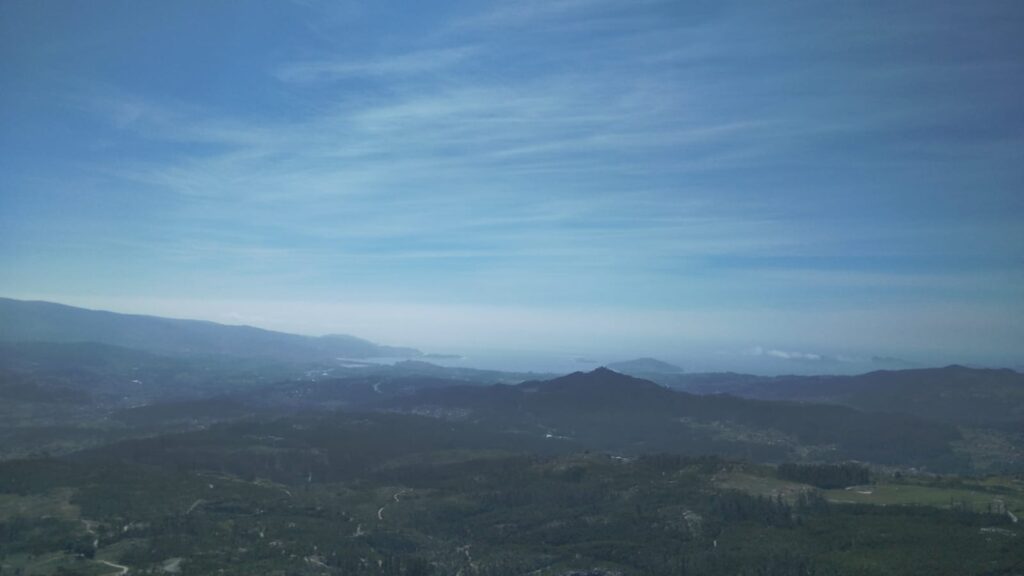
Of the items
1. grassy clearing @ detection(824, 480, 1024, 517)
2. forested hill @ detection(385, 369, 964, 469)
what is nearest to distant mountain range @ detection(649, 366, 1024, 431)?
forested hill @ detection(385, 369, 964, 469)

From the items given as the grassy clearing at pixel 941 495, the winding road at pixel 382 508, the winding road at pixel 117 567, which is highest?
the grassy clearing at pixel 941 495

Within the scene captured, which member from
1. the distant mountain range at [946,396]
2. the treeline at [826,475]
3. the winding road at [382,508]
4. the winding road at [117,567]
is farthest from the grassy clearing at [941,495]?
the distant mountain range at [946,396]

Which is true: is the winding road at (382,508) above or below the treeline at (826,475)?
below

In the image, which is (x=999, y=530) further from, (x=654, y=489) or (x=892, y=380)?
(x=892, y=380)

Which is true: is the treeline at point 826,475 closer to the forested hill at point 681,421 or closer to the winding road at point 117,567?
the forested hill at point 681,421

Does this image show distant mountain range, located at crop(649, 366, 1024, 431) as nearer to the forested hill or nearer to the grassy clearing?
the forested hill

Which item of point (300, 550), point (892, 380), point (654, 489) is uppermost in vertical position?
point (892, 380)

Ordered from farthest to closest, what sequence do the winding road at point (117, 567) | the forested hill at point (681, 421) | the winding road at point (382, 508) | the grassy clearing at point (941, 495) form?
the forested hill at point (681, 421), the winding road at point (382, 508), the grassy clearing at point (941, 495), the winding road at point (117, 567)

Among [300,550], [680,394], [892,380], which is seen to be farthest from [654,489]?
[892,380]

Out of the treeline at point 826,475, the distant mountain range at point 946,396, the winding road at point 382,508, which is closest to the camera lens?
the winding road at point 382,508

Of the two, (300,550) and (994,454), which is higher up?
(994,454)
